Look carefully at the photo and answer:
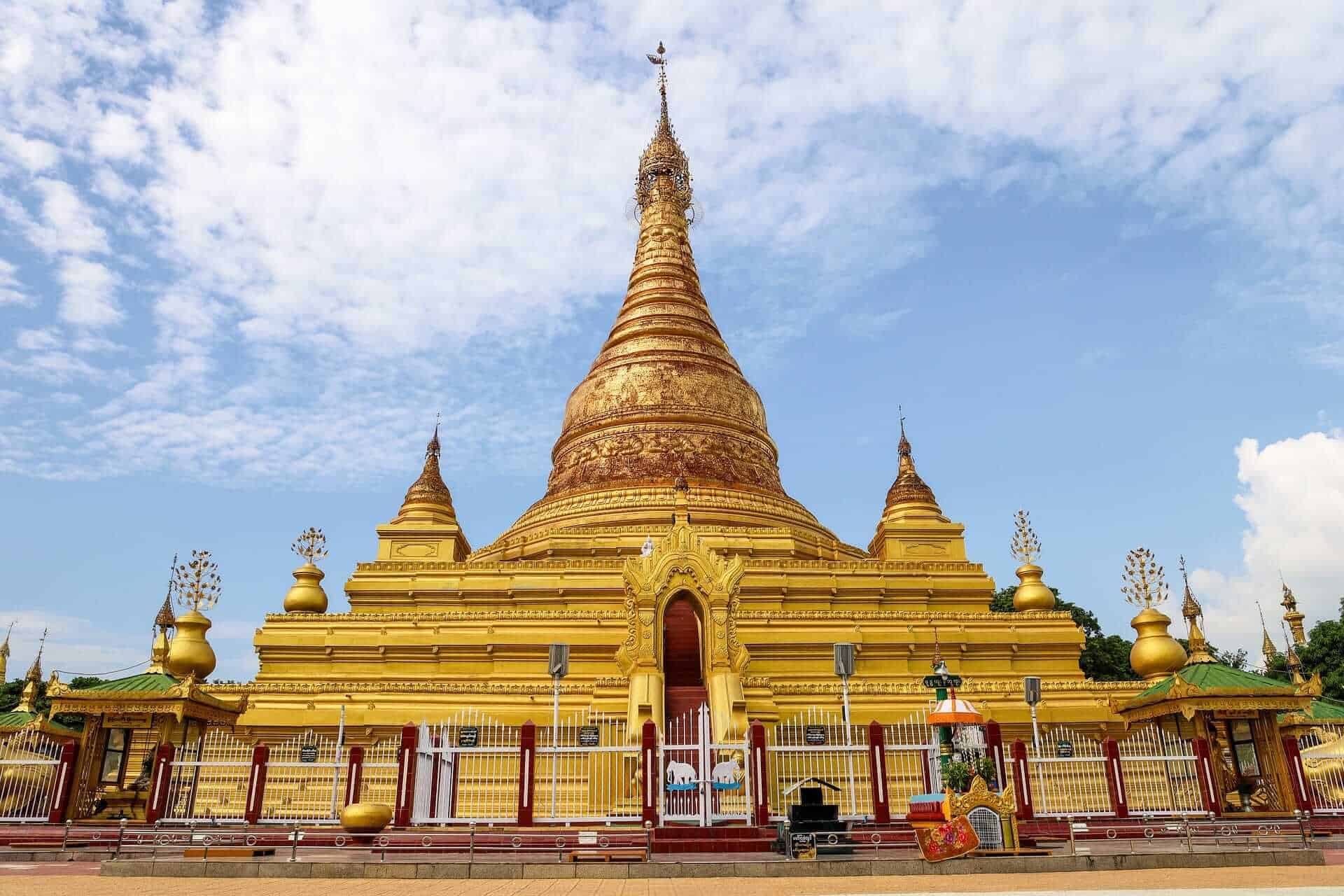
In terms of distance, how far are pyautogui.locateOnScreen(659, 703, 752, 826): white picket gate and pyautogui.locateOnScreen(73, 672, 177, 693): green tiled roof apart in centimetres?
1148

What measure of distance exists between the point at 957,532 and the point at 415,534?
16.4 m

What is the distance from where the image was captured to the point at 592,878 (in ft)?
33.3

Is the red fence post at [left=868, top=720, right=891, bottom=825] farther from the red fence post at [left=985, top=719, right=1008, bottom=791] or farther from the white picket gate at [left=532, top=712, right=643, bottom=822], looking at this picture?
the white picket gate at [left=532, top=712, right=643, bottom=822]

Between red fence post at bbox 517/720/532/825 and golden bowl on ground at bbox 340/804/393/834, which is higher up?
red fence post at bbox 517/720/532/825

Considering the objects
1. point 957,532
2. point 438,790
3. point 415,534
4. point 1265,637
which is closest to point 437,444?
point 415,534

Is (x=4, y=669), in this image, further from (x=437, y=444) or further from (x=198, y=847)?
(x=198, y=847)

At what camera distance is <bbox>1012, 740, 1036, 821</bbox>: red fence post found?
13.9 metres

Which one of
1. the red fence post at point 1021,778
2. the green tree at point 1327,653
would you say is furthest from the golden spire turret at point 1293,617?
the red fence post at point 1021,778

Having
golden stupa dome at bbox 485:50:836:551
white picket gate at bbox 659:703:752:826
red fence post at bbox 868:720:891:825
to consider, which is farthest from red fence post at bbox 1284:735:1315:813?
golden stupa dome at bbox 485:50:836:551

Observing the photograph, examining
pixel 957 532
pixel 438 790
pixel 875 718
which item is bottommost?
pixel 438 790

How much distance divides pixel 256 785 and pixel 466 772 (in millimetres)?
4149

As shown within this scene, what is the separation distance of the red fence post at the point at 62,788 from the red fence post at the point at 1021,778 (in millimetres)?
14046

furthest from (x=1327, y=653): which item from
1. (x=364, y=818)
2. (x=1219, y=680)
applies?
(x=364, y=818)

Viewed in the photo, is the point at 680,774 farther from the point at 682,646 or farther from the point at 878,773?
the point at 682,646
